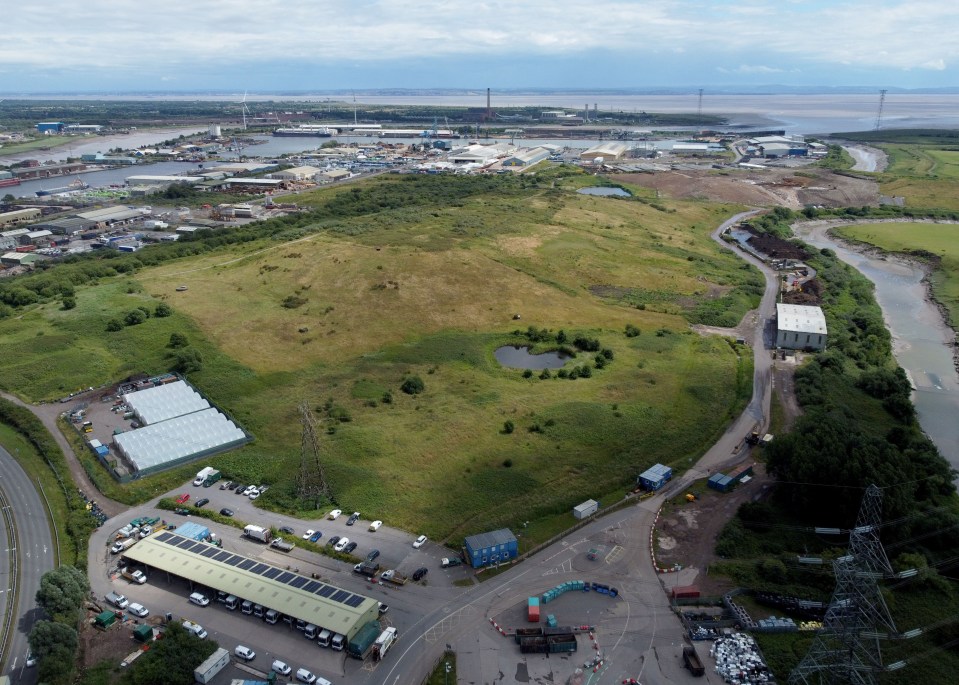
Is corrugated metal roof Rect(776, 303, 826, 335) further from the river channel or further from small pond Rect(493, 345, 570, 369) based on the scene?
small pond Rect(493, 345, 570, 369)

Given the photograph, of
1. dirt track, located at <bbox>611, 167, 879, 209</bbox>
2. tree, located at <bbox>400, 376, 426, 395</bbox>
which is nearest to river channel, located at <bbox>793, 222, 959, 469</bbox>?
dirt track, located at <bbox>611, 167, 879, 209</bbox>

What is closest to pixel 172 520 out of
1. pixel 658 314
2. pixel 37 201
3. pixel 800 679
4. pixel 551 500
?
pixel 551 500

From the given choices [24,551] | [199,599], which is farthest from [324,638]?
[24,551]

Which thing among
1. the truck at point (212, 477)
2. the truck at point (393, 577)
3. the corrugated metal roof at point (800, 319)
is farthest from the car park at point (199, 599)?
the corrugated metal roof at point (800, 319)

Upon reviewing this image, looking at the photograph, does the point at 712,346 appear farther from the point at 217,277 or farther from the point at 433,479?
the point at 217,277

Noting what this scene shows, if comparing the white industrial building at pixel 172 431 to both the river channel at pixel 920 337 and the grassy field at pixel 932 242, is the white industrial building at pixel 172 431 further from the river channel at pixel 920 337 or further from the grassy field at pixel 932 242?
the grassy field at pixel 932 242

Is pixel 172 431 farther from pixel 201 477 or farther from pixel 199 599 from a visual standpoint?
pixel 199 599
